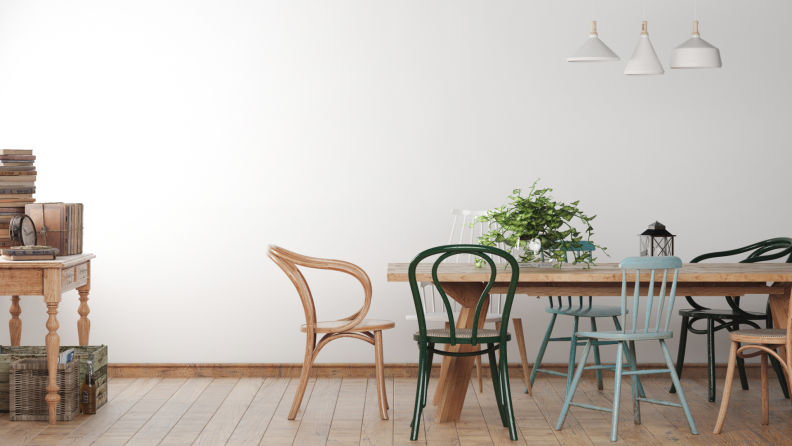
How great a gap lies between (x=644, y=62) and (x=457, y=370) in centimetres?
161

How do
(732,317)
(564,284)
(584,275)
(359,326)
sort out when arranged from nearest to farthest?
(584,275), (564,284), (359,326), (732,317)

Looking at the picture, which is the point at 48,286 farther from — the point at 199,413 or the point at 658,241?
the point at 658,241

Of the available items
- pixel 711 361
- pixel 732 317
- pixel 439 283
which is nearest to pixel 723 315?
pixel 732 317

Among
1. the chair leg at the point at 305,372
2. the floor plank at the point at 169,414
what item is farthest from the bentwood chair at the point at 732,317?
the floor plank at the point at 169,414

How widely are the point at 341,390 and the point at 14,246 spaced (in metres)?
1.66

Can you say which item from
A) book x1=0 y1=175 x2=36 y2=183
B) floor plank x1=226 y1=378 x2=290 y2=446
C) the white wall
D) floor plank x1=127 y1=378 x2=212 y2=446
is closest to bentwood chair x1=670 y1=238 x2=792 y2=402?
the white wall

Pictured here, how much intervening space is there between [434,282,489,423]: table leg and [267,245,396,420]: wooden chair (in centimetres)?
26

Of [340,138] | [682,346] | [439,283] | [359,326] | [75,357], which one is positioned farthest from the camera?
[340,138]

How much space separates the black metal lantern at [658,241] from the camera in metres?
3.42

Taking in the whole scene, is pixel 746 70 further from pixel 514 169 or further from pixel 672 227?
pixel 514 169

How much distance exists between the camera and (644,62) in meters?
3.41

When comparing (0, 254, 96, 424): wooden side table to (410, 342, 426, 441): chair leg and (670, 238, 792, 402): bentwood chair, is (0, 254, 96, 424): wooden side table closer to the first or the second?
(410, 342, 426, 441): chair leg

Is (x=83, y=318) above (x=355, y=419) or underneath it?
above

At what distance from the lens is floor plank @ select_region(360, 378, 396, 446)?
2934mm
